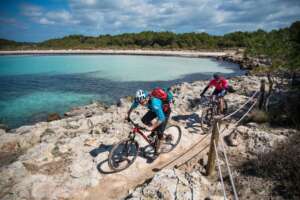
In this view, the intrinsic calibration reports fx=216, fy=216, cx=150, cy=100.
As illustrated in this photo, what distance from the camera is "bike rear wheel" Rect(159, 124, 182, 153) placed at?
8218 millimetres

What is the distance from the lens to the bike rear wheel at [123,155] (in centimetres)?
701

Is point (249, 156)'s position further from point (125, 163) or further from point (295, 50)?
point (295, 50)

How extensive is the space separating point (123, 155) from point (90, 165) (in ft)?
4.20

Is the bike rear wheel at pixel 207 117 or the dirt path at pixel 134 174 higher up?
the bike rear wheel at pixel 207 117

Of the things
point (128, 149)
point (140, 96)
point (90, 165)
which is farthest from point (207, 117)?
point (90, 165)

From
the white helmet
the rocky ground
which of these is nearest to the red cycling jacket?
the rocky ground

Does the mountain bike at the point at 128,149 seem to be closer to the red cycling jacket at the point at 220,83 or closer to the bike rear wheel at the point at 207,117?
the bike rear wheel at the point at 207,117

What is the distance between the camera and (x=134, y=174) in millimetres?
7027

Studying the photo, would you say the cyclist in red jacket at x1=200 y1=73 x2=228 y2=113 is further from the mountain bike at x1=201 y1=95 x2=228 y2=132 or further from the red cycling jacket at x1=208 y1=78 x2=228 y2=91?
the mountain bike at x1=201 y1=95 x2=228 y2=132

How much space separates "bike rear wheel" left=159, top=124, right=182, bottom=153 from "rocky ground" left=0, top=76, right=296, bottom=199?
683 mm

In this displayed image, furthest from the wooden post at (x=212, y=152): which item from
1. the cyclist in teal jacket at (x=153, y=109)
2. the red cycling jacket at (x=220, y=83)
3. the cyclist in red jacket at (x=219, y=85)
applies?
the red cycling jacket at (x=220, y=83)

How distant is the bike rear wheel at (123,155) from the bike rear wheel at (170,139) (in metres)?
1.20

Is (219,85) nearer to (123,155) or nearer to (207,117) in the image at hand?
(207,117)

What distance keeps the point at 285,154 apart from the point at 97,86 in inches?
1032
